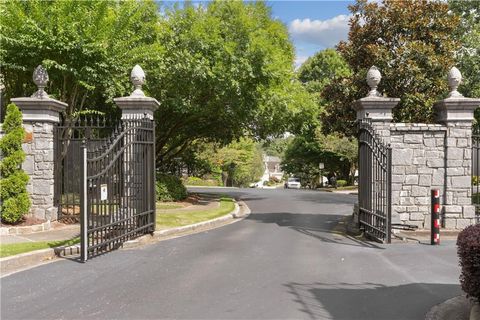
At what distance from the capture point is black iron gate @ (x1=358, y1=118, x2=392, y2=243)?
971 cm

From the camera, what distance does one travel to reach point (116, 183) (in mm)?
10156

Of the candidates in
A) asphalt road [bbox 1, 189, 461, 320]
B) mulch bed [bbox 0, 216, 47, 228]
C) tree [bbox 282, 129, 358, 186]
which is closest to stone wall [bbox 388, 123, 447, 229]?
asphalt road [bbox 1, 189, 461, 320]

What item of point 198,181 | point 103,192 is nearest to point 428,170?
point 103,192

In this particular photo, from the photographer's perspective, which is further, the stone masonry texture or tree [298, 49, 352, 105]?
tree [298, 49, 352, 105]

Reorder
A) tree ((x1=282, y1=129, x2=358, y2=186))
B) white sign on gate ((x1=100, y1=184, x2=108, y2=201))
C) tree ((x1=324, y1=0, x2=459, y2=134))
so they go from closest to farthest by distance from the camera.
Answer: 1. white sign on gate ((x1=100, y1=184, x2=108, y2=201))
2. tree ((x1=324, y1=0, x2=459, y2=134))
3. tree ((x1=282, y1=129, x2=358, y2=186))

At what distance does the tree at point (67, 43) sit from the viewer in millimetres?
12109

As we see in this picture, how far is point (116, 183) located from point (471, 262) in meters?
7.40

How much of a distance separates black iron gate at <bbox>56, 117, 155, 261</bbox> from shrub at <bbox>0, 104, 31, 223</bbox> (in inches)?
37.4

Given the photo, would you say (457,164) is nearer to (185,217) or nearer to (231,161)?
(185,217)

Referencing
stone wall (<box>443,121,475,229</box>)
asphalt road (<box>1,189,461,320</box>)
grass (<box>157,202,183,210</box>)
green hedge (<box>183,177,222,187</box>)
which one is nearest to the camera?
asphalt road (<box>1,189,461,320</box>)

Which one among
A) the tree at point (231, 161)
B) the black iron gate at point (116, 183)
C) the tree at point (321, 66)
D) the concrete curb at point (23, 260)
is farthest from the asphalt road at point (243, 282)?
the tree at point (321, 66)

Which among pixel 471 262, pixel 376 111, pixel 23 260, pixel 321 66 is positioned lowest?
pixel 23 260

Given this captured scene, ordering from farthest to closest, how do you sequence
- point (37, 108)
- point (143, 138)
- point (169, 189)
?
1. point (169, 189)
2. point (37, 108)
3. point (143, 138)

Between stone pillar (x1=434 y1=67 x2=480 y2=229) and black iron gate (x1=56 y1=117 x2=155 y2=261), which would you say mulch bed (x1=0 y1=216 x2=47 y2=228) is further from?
stone pillar (x1=434 y1=67 x2=480 y2=229)
